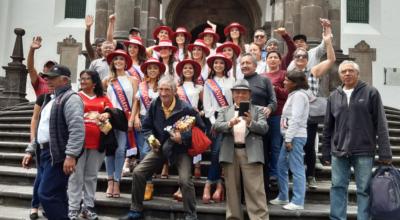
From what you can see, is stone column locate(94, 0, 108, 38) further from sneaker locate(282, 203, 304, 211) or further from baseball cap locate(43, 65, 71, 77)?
sneaker locate(282, 203, 304, 211)

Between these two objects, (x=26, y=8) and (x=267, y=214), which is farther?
(x=26, y=8)

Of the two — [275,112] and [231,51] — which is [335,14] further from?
[275,112]

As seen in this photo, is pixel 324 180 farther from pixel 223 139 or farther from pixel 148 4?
pixel 148 4

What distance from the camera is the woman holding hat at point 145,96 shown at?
19.4ft

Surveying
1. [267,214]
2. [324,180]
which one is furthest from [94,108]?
[324,180]

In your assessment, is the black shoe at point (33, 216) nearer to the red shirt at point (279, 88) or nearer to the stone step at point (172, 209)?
the stone step at point (172, 209)

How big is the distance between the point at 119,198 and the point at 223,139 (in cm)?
177

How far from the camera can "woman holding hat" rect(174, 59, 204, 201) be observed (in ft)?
19.4

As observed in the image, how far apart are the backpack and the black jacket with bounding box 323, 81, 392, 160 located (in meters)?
0.21

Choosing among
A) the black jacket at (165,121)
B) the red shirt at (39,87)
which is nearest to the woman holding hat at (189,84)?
the black jacket at (165,121)

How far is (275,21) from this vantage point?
1235 centimetres

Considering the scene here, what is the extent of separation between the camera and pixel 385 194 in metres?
4.45

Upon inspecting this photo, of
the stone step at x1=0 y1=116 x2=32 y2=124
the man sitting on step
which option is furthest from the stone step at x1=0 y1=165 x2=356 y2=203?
the stone step at x1=0 y1=116 x2=32 y2=124

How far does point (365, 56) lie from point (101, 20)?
9.43 m
